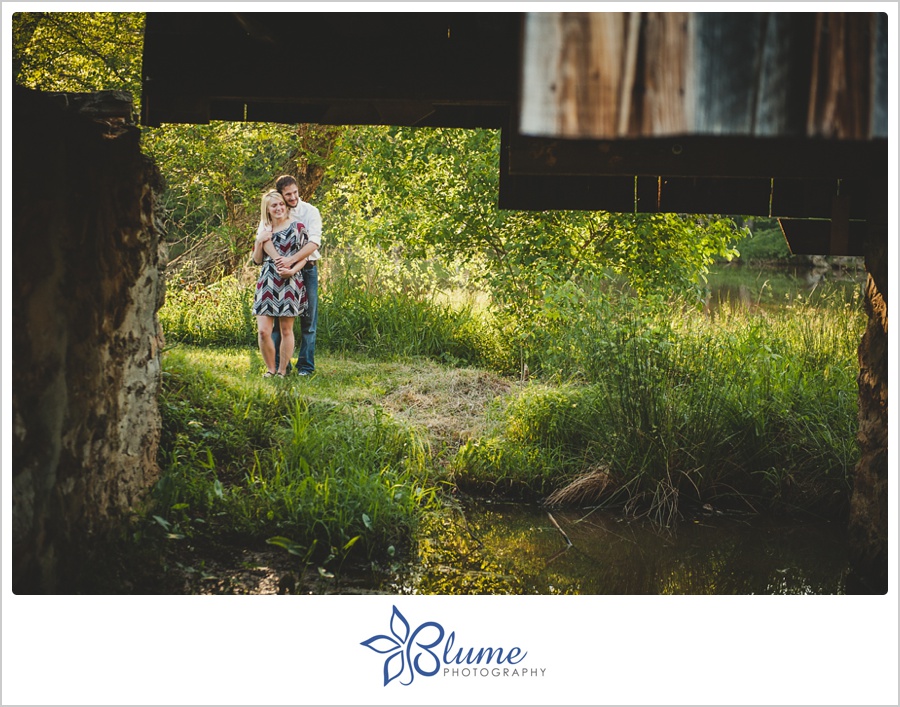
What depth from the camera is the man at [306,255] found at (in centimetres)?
630

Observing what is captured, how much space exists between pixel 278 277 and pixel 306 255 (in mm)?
278

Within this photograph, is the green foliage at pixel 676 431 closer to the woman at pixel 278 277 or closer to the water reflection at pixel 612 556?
the water reflection at pixel 612 556

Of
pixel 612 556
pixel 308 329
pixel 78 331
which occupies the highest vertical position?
pixel 78 331

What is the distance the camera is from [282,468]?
4477 millimetres

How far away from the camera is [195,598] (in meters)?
2.56

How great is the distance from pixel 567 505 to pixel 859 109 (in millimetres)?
3563

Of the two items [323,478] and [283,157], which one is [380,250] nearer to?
[283,157]

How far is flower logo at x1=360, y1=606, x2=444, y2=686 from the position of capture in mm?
2557

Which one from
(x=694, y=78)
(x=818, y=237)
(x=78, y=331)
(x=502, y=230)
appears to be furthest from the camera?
(x=502, y=230)

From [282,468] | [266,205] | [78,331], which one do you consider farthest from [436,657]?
[266,205]

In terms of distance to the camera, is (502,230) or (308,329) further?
(502,230)

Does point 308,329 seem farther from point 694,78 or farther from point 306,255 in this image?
point 694,78

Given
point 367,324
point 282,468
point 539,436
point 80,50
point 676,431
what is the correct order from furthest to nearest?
1. point 367,324
2. point 80,50
3. point 539,436
4. point 676,431
5. point 282,468

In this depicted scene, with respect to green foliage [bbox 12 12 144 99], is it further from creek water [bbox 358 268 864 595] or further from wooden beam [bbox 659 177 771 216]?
creek water [bbox 358 268 864 595]
